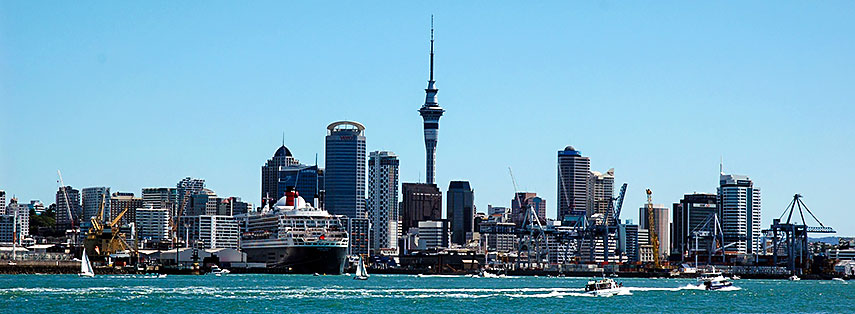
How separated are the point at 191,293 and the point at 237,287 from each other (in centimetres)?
1925

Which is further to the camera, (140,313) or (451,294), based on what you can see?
(451,294)

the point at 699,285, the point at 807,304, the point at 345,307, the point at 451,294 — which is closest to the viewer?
the point at 345,307

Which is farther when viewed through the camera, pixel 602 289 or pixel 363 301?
pixel 602 289

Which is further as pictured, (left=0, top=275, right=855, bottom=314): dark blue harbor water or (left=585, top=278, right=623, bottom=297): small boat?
(left=585, top=278, right=623, bottom=297): small boat

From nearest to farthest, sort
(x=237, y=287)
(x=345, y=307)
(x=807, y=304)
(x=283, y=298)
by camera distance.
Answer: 1. (x=345, y=307)
2. (x=283, y=298)
3. (x=807, y=304)
4. (x=237, y=287)

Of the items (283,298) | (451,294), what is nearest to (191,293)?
(283,298)

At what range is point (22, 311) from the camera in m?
104

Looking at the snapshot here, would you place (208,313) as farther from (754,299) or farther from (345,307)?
(754,299)

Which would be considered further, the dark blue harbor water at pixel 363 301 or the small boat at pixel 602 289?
the small boat at pixel 602 289

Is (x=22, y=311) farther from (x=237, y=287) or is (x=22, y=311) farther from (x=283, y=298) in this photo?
(x=237, y=287)

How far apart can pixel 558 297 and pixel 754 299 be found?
20.4 meters

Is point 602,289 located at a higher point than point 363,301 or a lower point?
higher

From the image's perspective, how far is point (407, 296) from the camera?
5428 inches

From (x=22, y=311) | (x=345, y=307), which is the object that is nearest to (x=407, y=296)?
(x=345, y=307)
